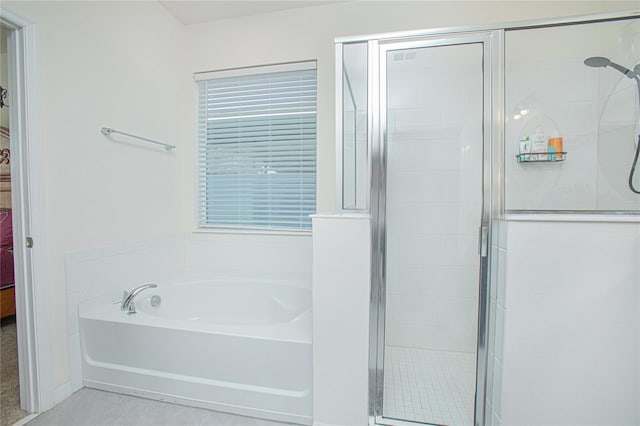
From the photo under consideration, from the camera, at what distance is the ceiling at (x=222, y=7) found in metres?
2.16

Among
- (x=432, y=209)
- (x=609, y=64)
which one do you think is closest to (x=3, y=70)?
(x=432, y=209)

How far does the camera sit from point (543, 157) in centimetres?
162

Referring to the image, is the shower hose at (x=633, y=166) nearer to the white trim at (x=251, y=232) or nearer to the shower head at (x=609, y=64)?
the shower head at (x=609, y=64)

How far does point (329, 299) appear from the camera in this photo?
50.9 inches

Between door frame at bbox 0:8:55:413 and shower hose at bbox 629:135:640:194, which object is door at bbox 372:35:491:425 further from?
door frame at bbox 0:8:55:413

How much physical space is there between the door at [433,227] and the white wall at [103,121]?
170cm

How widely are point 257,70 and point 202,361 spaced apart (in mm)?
2163

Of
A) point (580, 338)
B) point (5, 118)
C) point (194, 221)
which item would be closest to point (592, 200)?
point (580, 338)

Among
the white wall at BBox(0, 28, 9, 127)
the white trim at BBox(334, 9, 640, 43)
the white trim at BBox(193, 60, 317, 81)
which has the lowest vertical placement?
the white trim at BBox(334, 9, 640, 43)

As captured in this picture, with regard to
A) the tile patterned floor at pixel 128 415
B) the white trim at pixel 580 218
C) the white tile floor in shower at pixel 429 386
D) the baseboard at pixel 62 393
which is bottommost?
the tile patterned floor at pixel 128 415

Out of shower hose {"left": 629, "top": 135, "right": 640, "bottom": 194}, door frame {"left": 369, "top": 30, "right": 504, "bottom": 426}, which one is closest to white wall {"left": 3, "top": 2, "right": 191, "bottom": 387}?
door frame {"left": 369, "top": 30, "right": 504, "bottom": 426}

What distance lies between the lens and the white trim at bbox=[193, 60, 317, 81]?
7.36ft

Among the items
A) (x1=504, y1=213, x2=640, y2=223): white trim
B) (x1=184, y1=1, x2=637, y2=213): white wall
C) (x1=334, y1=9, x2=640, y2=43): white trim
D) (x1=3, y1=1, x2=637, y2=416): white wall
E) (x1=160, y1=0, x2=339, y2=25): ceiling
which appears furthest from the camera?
(x1=160, y1=0, x2=339, y2=25): ceiling

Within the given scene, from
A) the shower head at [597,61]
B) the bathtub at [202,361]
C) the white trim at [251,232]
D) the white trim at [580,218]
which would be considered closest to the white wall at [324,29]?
the white trim at [251,232]
